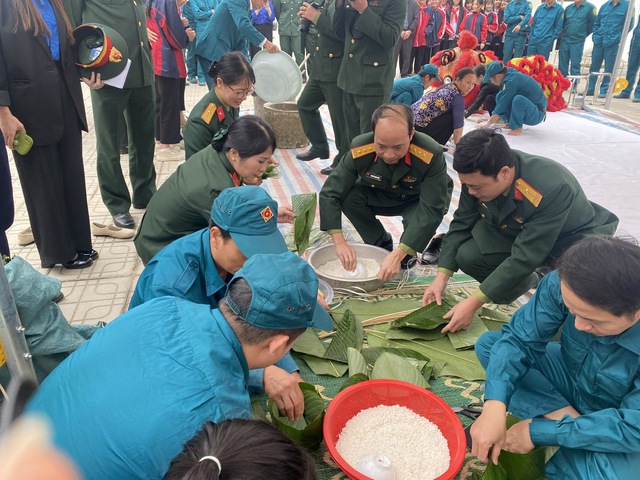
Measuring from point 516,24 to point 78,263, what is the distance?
10819 millimetres

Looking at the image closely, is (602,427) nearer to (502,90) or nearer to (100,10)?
(100,10)

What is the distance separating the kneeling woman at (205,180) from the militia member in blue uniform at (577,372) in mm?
1381

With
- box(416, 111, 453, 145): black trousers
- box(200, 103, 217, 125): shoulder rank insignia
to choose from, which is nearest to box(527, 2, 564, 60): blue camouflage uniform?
box(416, 111, 453, 145): black trousers

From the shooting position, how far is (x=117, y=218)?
3838mm

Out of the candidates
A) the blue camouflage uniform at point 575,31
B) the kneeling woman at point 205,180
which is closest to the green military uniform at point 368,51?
the kneeling woman at point 205,180

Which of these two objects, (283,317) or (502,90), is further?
(502,90)

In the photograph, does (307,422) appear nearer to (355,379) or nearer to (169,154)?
(355,379)

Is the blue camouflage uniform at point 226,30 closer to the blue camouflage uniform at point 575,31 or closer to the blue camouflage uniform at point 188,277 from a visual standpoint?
→ the blue camouflage uniform at point 188,277

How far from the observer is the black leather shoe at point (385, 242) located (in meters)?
→ 3.48

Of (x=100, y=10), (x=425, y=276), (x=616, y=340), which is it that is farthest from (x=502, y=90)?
(x=616, y=340)

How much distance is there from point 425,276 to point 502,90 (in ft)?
13.9

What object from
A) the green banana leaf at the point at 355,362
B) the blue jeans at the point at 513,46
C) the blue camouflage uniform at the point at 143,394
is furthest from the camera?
the blue jeans at the point at 513,46

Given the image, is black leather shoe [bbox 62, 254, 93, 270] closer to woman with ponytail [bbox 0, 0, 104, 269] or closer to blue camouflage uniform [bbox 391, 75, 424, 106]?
woman with ponytail [bbox 0, 0, 104, 269]

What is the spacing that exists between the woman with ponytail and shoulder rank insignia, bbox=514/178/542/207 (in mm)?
2490
